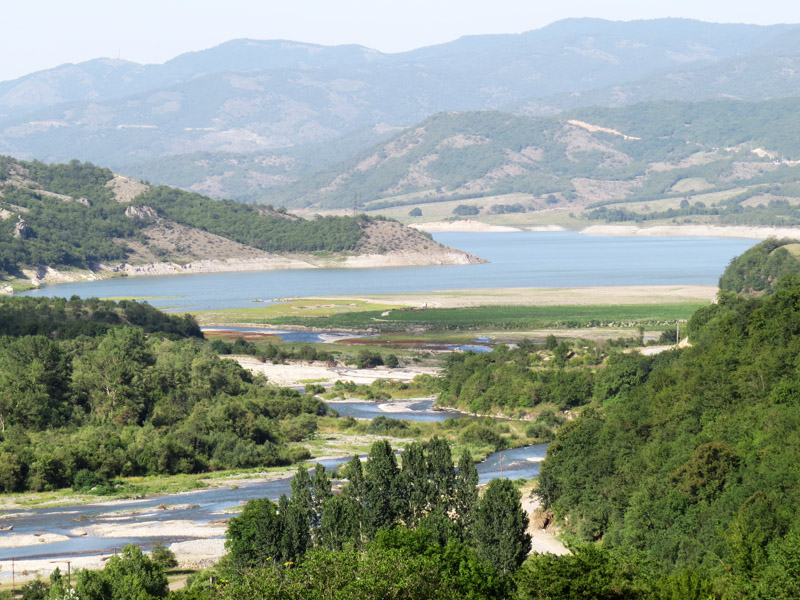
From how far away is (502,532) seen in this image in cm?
4488

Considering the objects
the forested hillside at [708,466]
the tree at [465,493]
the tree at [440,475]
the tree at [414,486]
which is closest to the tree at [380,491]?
the tree at [414,486]

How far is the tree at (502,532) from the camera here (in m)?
44.1

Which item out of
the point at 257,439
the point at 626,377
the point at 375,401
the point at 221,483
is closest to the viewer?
the point at 221,483

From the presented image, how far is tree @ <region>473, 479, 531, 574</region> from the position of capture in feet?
145

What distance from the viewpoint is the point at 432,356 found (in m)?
116

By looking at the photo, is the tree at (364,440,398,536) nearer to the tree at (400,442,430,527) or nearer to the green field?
the tree at (400,442,430,527)

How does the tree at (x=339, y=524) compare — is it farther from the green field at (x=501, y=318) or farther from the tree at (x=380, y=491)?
the green field at (x=501, y=318)

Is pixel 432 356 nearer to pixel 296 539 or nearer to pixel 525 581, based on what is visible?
pixel 296 539

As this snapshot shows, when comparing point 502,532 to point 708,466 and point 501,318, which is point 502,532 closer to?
point 708,466

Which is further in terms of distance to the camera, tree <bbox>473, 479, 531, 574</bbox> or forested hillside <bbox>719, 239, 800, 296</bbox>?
forested hillside <bbox>719, 239, 800, 296</bbox>

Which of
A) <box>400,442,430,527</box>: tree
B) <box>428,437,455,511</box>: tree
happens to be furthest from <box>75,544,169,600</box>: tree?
<box>428,437,455,511</box>: tree

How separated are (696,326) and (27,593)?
64.6 m

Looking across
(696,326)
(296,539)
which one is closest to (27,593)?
(296,539)

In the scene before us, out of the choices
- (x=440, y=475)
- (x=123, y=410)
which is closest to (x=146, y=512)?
(x=440, y=475)
